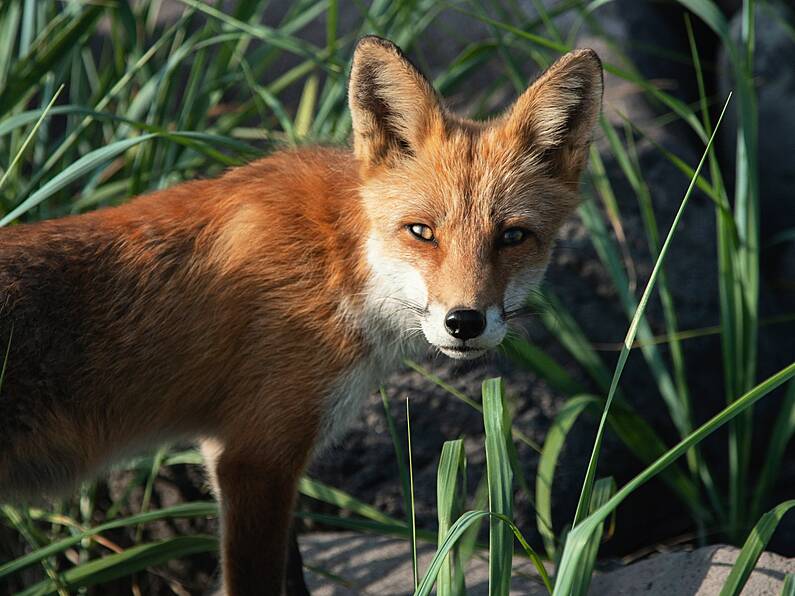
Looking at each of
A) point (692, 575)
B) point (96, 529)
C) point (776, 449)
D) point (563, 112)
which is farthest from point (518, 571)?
point (563, 112)

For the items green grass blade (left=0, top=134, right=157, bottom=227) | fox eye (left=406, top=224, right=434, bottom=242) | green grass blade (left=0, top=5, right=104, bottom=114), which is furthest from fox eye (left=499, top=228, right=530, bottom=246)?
green grass blade (left=0, top=5, right=104, bottom=114)

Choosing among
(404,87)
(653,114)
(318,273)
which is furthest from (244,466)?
(653,114)

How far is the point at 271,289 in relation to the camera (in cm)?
292

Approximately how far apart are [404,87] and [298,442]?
1.13m

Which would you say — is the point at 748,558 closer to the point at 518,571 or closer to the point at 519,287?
the point at 519,287

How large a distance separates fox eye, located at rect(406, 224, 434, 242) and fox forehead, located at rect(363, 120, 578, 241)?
0.07 ft

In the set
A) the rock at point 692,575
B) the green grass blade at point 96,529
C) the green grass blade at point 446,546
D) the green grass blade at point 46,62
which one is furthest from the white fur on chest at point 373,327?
the green grass blade at point 46,62

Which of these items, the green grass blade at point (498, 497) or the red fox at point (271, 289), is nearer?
the green grass blade at point (498, 497)

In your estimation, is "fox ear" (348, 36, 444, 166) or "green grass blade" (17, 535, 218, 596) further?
"green grass blade" (17, 535, 218, 596)

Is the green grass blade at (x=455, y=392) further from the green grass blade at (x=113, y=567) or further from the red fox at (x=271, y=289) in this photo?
the green grass blade at (x=113, y=567)

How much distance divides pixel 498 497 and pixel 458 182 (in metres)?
0.99

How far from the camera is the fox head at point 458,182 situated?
2.71 metres

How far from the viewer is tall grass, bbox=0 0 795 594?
287 cm

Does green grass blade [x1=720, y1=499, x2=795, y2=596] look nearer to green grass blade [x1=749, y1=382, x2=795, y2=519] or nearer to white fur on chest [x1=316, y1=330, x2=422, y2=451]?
white fur on chest [x1=316, y1=330, x2=422, y2=451]
